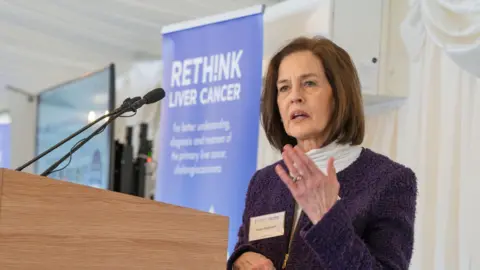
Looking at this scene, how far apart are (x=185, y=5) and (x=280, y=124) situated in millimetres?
3059

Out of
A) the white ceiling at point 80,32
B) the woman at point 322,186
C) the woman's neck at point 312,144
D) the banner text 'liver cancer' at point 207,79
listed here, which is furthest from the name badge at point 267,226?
the white ceiling at point 80,32

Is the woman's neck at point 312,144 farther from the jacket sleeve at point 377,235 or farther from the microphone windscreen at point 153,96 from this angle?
the microphone windscreen at point 153,96

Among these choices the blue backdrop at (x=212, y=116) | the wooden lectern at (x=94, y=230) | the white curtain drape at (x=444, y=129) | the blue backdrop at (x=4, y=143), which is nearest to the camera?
the wooden lectern at (x=94, y=230)

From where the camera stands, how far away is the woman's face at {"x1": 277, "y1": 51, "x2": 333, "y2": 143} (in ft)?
5.04

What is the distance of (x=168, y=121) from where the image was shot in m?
3.62

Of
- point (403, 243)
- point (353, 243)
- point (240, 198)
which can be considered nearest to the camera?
point (353, 243)

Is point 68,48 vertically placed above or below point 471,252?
above

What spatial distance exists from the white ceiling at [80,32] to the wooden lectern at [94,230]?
3366 millimetres

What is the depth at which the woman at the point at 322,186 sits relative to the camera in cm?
118

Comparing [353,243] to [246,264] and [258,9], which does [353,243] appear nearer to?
[246,264]

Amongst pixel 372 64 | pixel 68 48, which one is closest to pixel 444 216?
pixel 372 64

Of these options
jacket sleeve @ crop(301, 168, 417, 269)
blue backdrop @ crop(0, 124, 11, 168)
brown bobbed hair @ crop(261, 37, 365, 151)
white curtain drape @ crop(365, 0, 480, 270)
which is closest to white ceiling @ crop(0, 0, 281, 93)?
blue backdrop @ crop(0, 124, 11, 168)

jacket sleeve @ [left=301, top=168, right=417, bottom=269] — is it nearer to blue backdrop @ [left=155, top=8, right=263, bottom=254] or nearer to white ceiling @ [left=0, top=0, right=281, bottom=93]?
blue backdrop @ [left=155, top=8, right=263, bottom=254]

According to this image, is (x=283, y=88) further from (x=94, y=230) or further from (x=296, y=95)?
(x=94, y=230)
